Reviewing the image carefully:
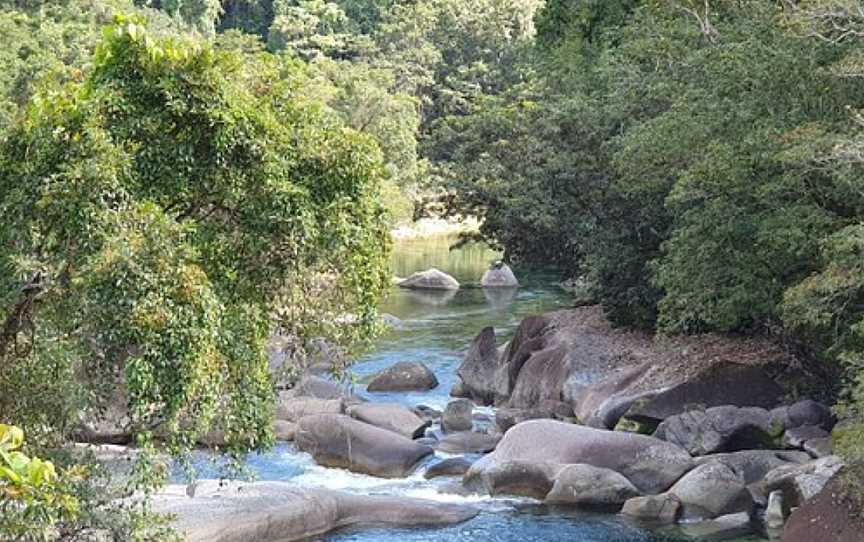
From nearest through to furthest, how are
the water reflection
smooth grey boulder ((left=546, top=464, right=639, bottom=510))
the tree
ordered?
the tree, smooth grey boulder ((left=546, top=464, right=639, bottom=510)), the water reflection

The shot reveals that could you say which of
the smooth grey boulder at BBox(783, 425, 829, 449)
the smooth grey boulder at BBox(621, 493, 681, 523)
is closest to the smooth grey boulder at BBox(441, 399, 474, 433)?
the smooth grey boulder at BBox(621, 493, 681, 523)

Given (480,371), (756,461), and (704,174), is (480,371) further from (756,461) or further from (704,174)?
(704,174)

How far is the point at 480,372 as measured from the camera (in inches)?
1042

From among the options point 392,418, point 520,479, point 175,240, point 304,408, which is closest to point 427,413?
point 392,418

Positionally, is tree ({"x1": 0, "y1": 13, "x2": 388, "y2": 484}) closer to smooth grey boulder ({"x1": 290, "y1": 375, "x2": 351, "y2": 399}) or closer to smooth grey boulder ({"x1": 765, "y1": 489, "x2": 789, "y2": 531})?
smooth grey boulder ({"x1": 765, "y1": 489, "x2": 789, "y2": 531})

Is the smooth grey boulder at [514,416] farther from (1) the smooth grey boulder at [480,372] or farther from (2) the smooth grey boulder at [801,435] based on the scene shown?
(2) the smooth grey boulder at [801,435]

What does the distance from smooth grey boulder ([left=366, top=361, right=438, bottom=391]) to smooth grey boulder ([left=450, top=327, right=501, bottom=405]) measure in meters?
0.64

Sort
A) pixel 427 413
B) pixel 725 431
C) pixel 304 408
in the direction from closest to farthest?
1. pixel 725 431
2. pixel 304 408
3. pixel 427 413

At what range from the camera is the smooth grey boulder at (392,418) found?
71.5ft

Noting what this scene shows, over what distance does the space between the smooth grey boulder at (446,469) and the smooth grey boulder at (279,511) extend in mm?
1851

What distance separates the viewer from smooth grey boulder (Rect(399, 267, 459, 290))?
143ft

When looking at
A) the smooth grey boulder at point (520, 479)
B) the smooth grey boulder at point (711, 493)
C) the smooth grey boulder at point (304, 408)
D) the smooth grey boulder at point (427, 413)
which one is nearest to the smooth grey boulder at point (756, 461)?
the smooth grey boulder at point (711, 493)

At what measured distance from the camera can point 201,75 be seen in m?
9.11

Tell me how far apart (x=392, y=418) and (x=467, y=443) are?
5.58 feet
